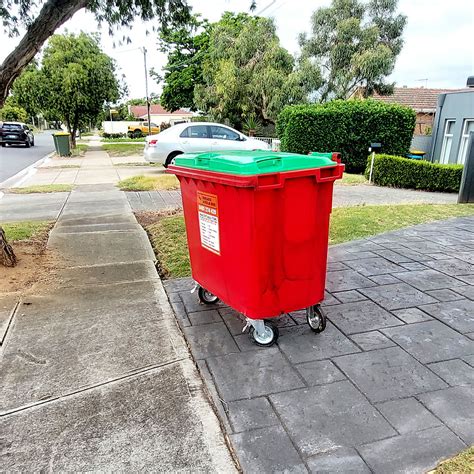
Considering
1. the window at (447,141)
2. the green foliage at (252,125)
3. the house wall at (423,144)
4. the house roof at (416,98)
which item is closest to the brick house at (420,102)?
the house roof at (416,98)

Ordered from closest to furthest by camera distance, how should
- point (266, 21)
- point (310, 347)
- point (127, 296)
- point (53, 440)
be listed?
point (53, 440) < point (310, 347) < point (127, 296) < point (266, 21)

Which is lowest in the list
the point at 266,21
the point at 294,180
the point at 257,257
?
the point at 257,257

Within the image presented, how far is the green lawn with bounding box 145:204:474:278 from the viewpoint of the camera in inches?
192

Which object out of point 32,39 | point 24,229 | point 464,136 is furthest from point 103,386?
point 464,136

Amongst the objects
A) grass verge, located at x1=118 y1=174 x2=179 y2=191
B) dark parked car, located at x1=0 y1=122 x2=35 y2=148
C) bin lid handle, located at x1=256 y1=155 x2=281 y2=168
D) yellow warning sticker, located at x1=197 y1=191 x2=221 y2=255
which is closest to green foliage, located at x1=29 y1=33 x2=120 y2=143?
dark parked car, located at x1=0 y1=122 x2=35 y2=148

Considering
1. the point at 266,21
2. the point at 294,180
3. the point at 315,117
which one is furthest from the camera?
the point at 266,21

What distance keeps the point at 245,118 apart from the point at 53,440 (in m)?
20.8

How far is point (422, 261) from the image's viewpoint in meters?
4.78

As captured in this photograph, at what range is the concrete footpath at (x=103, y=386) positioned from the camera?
2.00m

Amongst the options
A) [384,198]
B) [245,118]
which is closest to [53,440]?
[384,198]

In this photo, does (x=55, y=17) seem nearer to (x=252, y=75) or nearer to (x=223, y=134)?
(x=223, y=134)

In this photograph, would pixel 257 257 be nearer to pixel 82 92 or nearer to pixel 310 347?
pixel 310 347

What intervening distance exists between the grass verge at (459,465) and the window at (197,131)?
11.7 metres

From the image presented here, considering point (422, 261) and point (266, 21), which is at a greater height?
point (266, 21)
